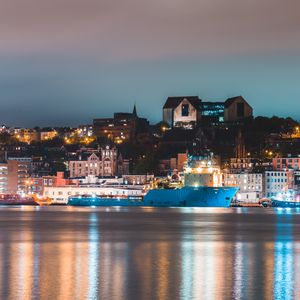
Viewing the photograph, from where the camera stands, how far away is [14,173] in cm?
10094

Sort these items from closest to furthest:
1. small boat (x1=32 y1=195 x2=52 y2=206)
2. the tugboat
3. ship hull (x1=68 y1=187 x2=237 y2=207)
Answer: ship hull (x1=68 y1=187 x2=237 y2=207) < the tugboat < small boat (x1=32 y1=195 x2=52 y2=206)

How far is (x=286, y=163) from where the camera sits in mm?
87312

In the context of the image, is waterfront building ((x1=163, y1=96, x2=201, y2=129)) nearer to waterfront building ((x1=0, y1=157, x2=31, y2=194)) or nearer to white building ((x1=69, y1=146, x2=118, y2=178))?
white building ((x1=69, y1=146, x2=118, y2=178))

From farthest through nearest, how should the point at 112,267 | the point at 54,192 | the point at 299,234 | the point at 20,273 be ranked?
the point at 54,192
the point at 299,234
the point at 112,267
the point at 20,273

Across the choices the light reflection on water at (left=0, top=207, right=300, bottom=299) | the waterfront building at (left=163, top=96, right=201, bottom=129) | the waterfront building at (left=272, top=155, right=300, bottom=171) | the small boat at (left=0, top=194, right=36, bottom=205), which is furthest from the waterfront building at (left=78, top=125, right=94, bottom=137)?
the light reflection on water at (left=0, top=207, right=300, bottom=299)

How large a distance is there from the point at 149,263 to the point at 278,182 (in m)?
58.2

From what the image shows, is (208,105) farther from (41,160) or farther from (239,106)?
(41,160)

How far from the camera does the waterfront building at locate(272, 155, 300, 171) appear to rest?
86.9 metres

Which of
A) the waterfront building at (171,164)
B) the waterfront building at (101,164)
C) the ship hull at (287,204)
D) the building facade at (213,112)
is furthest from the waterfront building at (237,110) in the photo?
the ship hull at (287,204)

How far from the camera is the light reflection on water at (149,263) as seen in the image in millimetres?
20984

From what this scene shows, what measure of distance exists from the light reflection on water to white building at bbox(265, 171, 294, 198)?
39.2m

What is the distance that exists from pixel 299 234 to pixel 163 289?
2019 cm

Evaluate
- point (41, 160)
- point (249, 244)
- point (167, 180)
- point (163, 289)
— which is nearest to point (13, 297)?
point (163, 289)

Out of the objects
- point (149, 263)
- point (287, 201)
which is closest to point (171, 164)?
point (287, 201)
